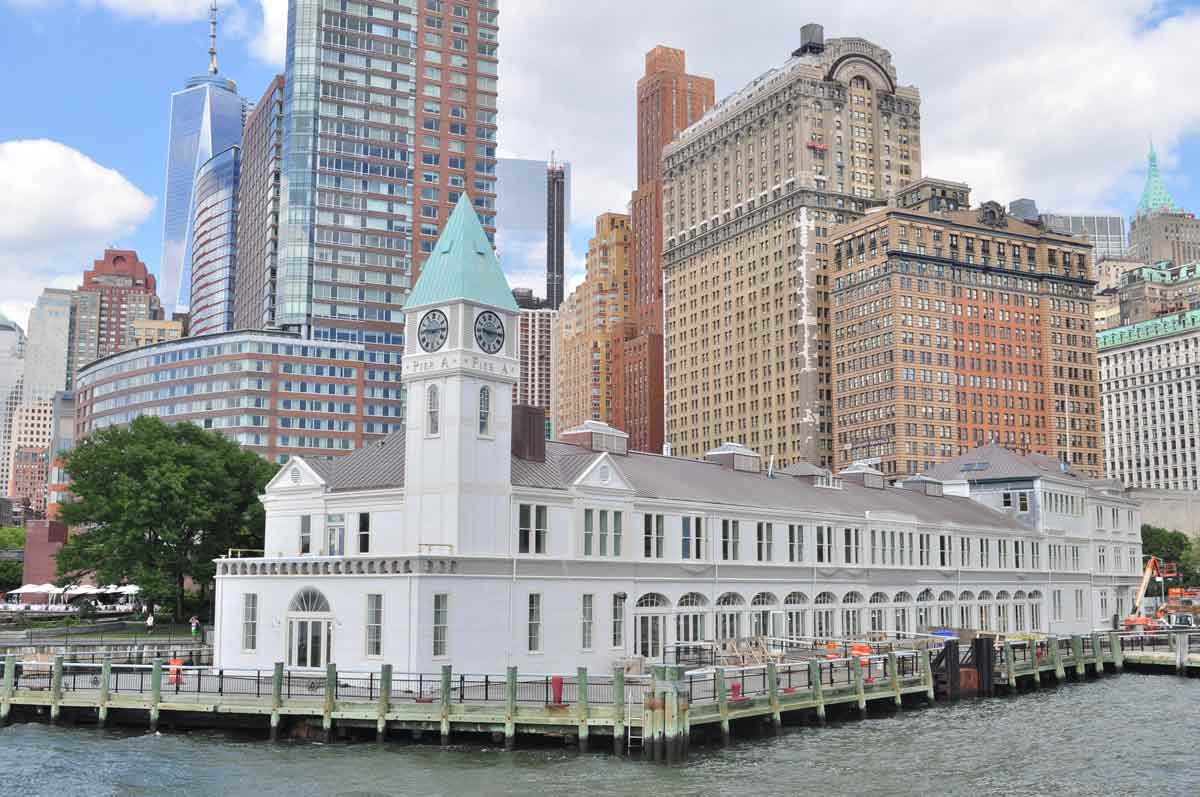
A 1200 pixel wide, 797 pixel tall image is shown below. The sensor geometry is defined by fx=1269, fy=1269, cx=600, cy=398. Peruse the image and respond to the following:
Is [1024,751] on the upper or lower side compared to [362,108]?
lower

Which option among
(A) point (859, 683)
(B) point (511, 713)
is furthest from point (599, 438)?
(B) point (511, 713)

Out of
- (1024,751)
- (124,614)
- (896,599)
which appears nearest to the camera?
(1024,751)

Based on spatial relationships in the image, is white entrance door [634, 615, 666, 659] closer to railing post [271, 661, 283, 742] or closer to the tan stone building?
railing post [271, 661, 283, 742]

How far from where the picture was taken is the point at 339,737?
48.8 metres

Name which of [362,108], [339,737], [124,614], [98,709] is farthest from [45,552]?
[339,737]

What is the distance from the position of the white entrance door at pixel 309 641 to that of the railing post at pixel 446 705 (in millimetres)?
11371

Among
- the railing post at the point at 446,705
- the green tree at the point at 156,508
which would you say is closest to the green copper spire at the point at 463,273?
the railing post at the point at 446,705

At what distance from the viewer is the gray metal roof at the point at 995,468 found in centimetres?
10394

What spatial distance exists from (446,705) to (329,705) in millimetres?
4743

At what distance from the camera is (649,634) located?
213ft

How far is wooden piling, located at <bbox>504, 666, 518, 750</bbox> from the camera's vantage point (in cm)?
4641

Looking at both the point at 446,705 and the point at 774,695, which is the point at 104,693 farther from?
the point at 774,695

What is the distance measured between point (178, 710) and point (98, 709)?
4.41 m

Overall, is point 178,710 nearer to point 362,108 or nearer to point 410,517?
point 410,517
